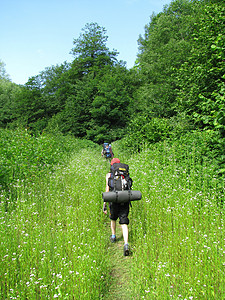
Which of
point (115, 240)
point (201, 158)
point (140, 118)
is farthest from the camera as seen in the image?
point (140, 118)

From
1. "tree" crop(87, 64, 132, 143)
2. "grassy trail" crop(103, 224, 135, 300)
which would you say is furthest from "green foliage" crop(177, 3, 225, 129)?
"tree" crop(87, 64, 132, 143)

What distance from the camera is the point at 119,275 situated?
3.98 m

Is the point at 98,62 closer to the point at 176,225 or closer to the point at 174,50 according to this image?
the point at 174,50

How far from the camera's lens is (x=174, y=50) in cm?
1820

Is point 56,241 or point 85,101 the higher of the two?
point 85,101

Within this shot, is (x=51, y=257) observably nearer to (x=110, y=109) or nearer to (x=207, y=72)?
(x=207, y=72)

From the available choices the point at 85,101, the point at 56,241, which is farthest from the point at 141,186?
the point at 85,101

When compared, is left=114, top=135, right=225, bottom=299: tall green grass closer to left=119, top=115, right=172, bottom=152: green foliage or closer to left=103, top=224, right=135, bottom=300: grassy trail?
left=103, top=224, right=135, bottom=300: grassy trail

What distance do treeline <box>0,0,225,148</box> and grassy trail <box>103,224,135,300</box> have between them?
3.88 m

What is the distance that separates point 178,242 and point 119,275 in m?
1.17

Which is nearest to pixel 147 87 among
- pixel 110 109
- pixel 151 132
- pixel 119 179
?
pixel 110 109

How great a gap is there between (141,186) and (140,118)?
9312 mm

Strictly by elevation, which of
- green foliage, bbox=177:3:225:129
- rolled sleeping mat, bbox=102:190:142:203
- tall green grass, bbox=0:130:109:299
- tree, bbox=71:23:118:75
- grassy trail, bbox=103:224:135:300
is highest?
tree, bbox=71:23:118:75

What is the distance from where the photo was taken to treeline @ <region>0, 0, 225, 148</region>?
10.1 meters
